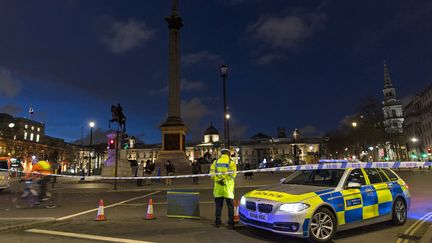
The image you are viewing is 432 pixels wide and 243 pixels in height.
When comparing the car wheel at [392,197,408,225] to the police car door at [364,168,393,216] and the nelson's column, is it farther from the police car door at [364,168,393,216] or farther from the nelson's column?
the nelson's column

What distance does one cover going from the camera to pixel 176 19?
4181 cm

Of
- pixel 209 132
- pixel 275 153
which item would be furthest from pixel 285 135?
pixel 209 132

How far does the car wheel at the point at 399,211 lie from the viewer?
A: 831 cm

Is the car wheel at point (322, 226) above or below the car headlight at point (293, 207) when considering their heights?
below

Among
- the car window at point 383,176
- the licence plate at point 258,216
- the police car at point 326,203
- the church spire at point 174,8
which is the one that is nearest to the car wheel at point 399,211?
the police car at point 326,203

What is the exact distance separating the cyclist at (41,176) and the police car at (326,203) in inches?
342

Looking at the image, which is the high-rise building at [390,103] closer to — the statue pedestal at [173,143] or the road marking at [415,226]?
the statue pedestal at [173,143]

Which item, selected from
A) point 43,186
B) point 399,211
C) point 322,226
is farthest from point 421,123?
point 43,186

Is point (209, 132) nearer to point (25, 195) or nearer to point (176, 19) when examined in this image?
point (176, 19)

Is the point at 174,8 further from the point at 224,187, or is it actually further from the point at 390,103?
the point at 390,103

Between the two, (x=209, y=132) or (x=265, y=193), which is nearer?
(x=265, y=193)

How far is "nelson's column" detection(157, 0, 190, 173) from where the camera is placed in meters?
35.1

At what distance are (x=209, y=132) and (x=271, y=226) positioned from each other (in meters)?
135

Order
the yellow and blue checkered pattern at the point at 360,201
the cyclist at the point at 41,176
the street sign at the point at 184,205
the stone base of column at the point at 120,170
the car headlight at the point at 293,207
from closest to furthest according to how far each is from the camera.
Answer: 1. the car headlight at the point at 293,207
2. the yellow and blue checkered pattern at the point at 360,201
3. the street sign at the point at 184,205
4. the cyclist at the point at 41,176
5. the stone base of column at the point at 120,170
